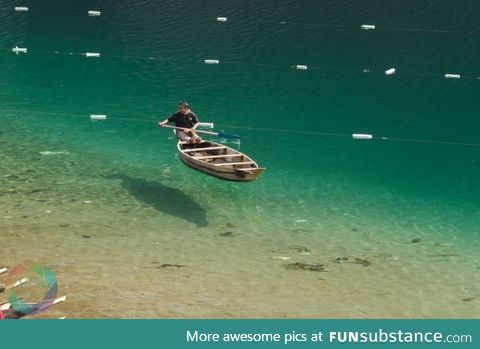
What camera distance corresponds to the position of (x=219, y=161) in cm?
3189

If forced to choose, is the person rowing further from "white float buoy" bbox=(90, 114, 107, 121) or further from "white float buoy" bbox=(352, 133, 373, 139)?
"white float buoy" bbox=(352, 133, 373, 139)

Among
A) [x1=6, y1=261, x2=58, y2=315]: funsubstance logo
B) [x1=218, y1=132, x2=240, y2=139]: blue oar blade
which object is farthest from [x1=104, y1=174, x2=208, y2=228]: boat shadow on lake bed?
[x1=6, y1=261, x2=58, y2=315]: funsubstance logo

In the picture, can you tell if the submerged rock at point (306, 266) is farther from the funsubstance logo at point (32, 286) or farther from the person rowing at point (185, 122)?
the person rowing at point (185, 122)

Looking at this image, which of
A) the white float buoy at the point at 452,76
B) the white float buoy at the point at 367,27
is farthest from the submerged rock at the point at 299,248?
the white float buoy at the point at 367,27

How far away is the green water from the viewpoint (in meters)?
30.5

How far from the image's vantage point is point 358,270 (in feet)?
87.9

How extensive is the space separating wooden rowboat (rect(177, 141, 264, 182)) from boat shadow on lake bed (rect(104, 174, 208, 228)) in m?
1.38

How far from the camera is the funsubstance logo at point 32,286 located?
72.8ft

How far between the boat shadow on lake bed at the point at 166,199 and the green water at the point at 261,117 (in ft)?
0.33

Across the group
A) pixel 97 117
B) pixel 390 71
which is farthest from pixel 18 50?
pixel 390 71

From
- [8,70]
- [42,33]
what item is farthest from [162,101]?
[42,33]

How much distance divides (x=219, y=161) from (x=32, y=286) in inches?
393

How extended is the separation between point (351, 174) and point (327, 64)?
14681 mm

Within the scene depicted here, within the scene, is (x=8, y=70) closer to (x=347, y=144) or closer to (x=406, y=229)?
(x=347, y=144)
